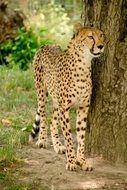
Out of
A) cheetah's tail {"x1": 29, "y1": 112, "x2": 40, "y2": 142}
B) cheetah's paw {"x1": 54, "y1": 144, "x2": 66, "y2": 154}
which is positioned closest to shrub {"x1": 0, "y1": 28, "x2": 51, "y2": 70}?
cheetah's tail {"x1": 29, "y1": 112, "x2": 40, "y2": 142}

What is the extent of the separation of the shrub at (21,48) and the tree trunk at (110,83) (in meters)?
5.65

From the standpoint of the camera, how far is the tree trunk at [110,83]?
18.1 feet

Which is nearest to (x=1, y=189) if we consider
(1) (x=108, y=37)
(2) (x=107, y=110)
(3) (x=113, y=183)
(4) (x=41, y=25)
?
(3) (x=113, y=183)

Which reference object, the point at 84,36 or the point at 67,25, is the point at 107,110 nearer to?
the point at 84,36

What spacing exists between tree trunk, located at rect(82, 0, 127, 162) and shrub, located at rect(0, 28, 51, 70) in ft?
18.5

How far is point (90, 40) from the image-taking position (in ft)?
17.4

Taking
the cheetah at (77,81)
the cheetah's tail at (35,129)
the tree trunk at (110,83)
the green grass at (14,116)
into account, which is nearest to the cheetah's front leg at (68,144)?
the cheetah at (77,81)

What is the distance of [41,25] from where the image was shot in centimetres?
1349

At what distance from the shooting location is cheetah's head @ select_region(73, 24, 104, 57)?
524 centimetres

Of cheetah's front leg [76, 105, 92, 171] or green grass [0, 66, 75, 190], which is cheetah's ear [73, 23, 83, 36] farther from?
green grass [0, 66, 75, 190]

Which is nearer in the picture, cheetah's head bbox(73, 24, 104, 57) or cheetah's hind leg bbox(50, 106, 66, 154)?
cheetah's head bbox(73, 24, 104, 57)

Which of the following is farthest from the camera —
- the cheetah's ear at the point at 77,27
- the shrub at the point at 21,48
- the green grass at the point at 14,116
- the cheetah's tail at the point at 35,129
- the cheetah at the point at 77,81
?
the shrub at the point at 21,48

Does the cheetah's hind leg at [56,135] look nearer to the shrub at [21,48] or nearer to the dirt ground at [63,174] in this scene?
the dirt ground at [63,174]

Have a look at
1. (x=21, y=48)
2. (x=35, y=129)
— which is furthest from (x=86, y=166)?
(x=21, y=48)
